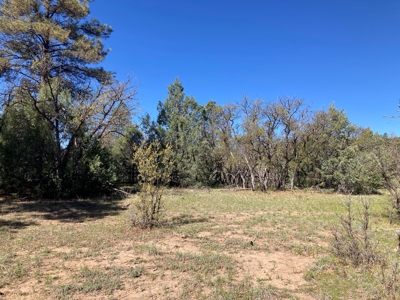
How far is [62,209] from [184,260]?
7140 millimetres

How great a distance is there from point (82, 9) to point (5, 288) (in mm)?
14132

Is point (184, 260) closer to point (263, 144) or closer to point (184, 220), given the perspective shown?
point (184, 220)

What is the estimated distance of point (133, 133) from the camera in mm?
20000

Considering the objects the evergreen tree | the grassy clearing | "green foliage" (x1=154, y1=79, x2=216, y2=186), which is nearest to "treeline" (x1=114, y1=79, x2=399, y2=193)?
"green foliage" (x1=154, y1=79, x2=216, y2=186)

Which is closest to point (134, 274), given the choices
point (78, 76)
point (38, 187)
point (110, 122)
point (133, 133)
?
point (38, 187)

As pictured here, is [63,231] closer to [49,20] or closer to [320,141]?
[49,20]

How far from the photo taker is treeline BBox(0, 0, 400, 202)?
1138 centimetres

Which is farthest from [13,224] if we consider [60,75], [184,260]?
[60,75]

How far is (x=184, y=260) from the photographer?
4.49 meters

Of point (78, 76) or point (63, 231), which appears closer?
point (63, 231)

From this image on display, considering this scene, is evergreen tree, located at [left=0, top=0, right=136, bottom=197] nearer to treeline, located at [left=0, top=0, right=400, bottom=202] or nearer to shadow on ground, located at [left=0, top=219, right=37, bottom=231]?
treeline, located at [left=0, top=0, right=400, bottom=202]

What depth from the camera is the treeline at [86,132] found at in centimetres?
1138

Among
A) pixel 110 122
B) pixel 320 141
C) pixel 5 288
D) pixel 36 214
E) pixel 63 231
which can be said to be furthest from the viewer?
pixel 320 141

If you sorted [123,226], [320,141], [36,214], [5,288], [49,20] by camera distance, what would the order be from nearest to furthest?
[5,288]
[123,226]
[36,214]
[49,20]
[320,141]
